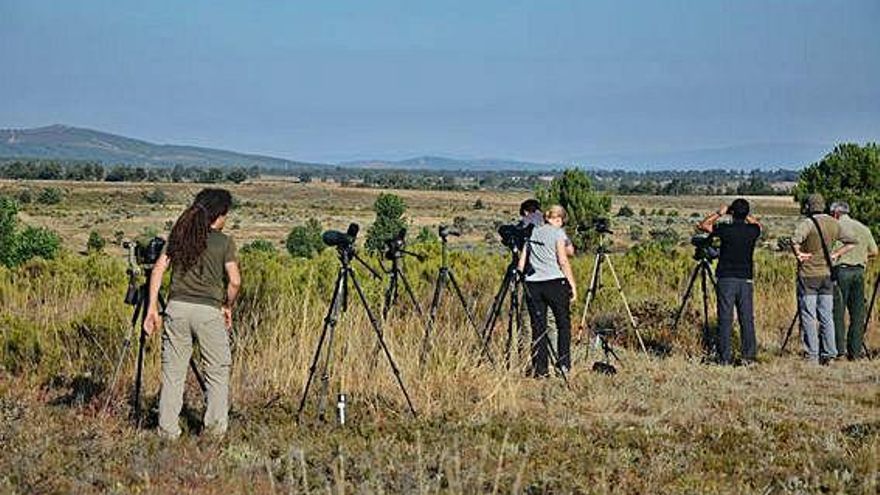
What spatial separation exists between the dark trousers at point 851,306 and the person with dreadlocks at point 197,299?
669 cm

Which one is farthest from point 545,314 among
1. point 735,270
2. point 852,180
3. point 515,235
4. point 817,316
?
point 852,180

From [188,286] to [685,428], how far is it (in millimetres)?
3601

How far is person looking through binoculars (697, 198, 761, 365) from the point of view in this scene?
10305mm

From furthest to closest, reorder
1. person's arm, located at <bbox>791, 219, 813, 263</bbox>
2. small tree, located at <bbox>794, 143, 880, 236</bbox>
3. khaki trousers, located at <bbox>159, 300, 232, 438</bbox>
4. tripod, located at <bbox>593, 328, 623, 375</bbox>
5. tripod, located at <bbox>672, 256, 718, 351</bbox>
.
A: small tree, located at <bbox>794, 143, 880, 236</bbox> → tripod, located at <bbox>672, 256, 718, 351</bbox> → person's arm, located at <bbox>791, 219, 813, 263</bbox> → tripod, located at <bbox>593, 328, 623, 375</bbox> → khaki trousers, located at <bbox>159, 300, 232, 438</bbox>

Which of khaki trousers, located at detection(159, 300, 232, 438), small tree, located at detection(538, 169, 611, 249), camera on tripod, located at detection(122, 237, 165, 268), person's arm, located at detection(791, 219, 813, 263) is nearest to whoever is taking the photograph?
khaki trousers, located at detection(159, 300, 232, 438)

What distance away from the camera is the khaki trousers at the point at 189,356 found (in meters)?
6.77

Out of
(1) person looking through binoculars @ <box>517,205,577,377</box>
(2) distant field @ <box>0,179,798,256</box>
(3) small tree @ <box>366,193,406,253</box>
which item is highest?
(1) person looking through binoculars @ <box>517,205,577,377</box>

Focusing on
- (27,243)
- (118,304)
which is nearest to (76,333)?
(118,304)

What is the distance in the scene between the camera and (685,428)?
7.55m

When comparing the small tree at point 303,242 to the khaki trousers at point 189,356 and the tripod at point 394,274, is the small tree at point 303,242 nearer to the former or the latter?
the tripod at point 394,274

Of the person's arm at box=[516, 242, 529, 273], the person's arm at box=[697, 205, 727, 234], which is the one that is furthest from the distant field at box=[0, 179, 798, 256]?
the person's arm at box=[697, 205, 727, 234]

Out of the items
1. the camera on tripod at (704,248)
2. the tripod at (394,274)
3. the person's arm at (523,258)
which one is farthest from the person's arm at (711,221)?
the tripod at (394,274)

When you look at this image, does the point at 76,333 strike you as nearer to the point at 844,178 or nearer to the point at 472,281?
the point at 472,281

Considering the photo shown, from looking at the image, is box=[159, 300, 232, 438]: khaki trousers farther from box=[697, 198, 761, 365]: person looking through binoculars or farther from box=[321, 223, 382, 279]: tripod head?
box=[697, 198, 761, 365]: person looking through binoculars
